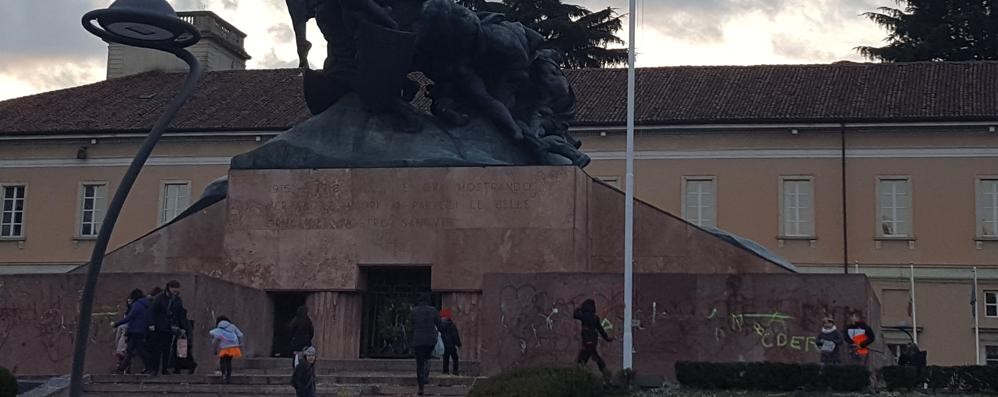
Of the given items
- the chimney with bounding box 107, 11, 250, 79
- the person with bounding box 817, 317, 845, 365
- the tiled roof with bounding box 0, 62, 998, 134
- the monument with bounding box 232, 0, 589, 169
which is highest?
the chimney with bounding box 107, 11, 250, 79

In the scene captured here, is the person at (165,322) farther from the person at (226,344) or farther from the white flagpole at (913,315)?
the white flagpole at (913,315)

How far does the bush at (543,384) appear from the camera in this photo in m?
13.2

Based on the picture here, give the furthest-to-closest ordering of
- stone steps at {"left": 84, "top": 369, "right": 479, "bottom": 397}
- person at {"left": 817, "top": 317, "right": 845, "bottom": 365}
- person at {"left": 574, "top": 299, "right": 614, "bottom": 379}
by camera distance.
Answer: person at {"left": 817, "top": 317, "right": 845, "bottom": 365}, person at {"left": 574, "top": 299, "right": 614, "bottom": 379}, stone steps at {"left": 84, "top": 369, "right": 479, "bottom": 397}

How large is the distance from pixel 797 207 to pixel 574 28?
1301 centimetres

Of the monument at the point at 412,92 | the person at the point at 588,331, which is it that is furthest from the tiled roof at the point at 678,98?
the person at the point at 588,331

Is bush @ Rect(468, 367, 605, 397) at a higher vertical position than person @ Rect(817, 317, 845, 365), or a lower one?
lower

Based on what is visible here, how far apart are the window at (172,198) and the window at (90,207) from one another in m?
2.15

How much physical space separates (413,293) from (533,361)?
10.5ft

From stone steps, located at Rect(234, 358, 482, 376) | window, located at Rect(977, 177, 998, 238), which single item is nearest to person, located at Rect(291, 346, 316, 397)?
stone steps, located at Rect(234, 358, 482, 376)

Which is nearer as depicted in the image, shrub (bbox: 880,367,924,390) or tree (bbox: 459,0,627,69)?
shrub (bbox: 880,367,924,390)

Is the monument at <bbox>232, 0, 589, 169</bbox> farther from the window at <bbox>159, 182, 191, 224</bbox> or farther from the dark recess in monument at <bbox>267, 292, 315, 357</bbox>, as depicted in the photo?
the window at <bbox>159, 182, 191, 224</bbox>

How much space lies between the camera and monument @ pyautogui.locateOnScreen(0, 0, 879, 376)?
61.2ft

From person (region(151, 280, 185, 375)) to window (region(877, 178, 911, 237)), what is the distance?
3214 centimetres

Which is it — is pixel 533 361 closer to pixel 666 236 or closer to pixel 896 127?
pixel 666 236
